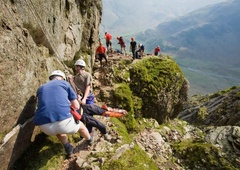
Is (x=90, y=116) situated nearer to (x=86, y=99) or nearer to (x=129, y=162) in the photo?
(x=86, y=99)

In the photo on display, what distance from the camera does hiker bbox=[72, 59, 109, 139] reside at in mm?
9180

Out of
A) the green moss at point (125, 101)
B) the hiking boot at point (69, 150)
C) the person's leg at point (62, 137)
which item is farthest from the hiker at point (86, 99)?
the green moss at point (125, 101)

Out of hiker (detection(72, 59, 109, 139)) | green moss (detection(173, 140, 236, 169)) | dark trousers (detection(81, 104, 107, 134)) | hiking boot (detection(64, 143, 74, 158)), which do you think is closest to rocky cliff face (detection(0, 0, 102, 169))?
hiking boot (detection(64, 143, 74, 158))

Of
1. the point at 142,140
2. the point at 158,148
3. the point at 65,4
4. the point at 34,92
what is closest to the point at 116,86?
the point at 142,140

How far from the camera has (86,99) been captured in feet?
31.9

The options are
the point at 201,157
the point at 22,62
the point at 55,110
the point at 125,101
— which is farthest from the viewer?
the point at 125,101

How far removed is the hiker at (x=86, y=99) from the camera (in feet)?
30.1

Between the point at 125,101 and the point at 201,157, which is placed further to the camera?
the point at 125,101

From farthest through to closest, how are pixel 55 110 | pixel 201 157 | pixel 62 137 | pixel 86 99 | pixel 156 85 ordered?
pixel 156 85
pixel 201 157
pixel 86 99
pixel 62 137
pixel 55 110

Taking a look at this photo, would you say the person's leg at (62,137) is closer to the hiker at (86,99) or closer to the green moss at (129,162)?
the hiker at (86,99)

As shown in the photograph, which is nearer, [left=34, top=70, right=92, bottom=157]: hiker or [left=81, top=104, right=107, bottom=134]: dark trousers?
[left=34, top=70, right=92, bottom=157]: hiker

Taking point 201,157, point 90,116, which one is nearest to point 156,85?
point 201,157

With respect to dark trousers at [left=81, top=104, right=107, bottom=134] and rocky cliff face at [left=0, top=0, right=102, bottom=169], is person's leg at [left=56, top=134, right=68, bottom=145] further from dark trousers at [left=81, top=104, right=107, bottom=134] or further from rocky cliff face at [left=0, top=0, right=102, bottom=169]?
rocky cliff face at [left=0, top=0, right=102, bottom=169]

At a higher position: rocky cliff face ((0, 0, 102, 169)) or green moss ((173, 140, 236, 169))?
rocky cliff face ((0, 0, 102, 169))
